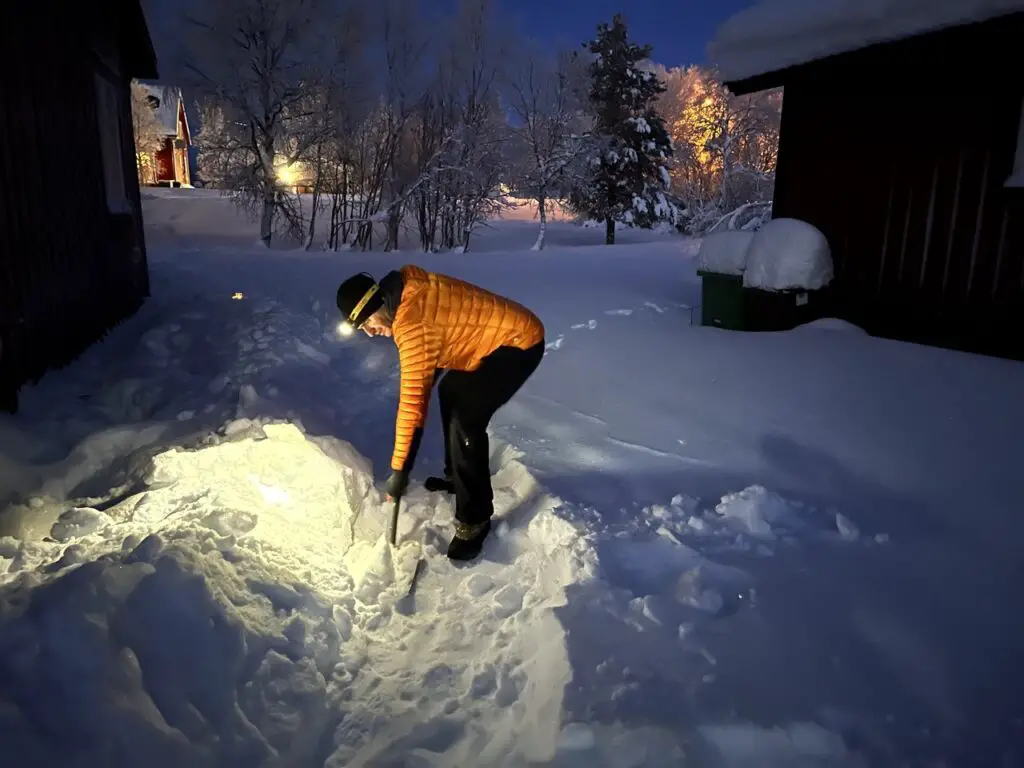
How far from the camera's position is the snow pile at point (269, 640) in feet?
7.06

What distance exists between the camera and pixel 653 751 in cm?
202

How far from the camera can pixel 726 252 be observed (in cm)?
734

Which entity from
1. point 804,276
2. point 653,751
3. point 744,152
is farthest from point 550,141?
point 653,751

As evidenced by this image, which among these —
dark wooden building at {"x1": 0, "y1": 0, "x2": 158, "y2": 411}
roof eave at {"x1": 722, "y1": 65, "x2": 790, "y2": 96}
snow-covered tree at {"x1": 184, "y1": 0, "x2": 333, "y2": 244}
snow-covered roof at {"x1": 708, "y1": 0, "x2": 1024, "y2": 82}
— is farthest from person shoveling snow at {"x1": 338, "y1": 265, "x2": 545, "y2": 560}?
snow-covered tree at {"x1": 184, "y1": 0, "x2": 333, "y2": 244}

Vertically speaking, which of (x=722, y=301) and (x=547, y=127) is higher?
(x=547, y=127)

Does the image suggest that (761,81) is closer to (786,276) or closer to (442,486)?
(786,276)

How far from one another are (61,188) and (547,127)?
79.8ft

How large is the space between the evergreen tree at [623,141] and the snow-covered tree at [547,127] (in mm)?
753

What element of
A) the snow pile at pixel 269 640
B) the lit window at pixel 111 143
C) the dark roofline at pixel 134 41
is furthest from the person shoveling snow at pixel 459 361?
the dark roofline at pixel 134 41

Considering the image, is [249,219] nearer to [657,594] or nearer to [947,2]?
[947,2]

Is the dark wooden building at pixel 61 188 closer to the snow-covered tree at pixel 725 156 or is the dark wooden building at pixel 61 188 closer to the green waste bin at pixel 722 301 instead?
the green waste bin at pixel 722 301

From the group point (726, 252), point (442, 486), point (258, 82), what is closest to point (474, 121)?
point (258, 82)

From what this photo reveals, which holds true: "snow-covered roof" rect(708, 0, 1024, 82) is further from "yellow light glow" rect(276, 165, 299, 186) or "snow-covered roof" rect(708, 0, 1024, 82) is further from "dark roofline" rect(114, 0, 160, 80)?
"yellow light glow" rect(276, 165, 299, 186)

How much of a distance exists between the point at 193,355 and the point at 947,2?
7122 millimetres
